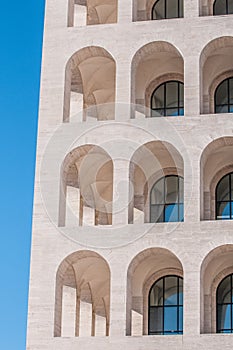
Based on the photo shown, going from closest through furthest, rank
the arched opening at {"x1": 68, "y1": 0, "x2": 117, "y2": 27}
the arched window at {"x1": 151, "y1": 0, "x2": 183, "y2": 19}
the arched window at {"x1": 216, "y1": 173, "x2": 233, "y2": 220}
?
the arched window at {"x1": 216, "y1": 173, "x2": 233, "y2": 220} < the arched window at {"x1": 151, "y1": 0, "x2": 183, "y2": 19} < the arched opening at {"x1": 68, "y1": 0, "x2": 117, "y2": 27}

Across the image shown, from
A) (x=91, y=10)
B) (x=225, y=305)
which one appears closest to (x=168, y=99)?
(x=91, y=10)

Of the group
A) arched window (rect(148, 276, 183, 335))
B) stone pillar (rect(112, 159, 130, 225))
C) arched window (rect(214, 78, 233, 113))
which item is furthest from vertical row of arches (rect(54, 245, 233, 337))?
arched window (rect(214, 78, 233, 113))

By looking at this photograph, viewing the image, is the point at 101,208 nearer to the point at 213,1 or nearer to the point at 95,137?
the point at 95,137

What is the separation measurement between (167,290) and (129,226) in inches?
120

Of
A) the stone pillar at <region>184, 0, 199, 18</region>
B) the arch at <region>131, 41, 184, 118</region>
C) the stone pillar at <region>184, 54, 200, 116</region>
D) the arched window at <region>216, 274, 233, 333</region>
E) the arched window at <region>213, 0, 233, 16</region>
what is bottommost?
the arched window at <region>216, 274, 233, 333</region>

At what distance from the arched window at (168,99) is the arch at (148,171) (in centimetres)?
162

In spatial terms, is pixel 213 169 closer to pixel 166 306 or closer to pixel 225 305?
pixel 225 305

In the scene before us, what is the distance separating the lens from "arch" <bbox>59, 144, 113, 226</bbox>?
34906mm

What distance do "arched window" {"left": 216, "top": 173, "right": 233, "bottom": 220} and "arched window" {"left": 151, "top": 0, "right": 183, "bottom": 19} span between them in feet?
17.5

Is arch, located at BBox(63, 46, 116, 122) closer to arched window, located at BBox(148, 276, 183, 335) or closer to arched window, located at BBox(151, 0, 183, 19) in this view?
arched window, located at BBox(151, 0, 183, 19)

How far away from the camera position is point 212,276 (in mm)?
33969

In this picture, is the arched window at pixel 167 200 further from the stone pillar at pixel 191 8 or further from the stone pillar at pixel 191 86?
the stone pillar at pixel 191 8

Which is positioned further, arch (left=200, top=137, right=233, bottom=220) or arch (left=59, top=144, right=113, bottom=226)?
arch (left=59, top=144, right=113, bottom=226)

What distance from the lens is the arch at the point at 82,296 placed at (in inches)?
1300
